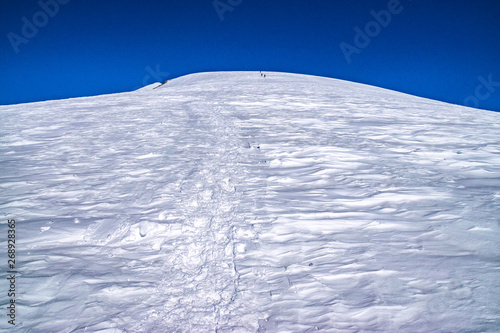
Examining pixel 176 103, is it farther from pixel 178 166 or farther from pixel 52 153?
pixel 178 166

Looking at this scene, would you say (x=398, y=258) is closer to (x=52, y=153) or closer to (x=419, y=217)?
(x=419, y=217)

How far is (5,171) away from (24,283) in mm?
2862

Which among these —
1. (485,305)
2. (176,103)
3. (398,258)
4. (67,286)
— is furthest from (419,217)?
(176,103)

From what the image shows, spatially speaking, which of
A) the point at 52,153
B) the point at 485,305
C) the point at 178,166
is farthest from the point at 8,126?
the point at 485,305

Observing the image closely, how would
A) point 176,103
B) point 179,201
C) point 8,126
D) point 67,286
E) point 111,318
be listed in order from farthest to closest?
point 176,103 < point 8,126 < point 179,201 < point 67,286 < point 111,318

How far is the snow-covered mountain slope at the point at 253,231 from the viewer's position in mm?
1827

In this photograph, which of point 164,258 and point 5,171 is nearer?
point 164,258

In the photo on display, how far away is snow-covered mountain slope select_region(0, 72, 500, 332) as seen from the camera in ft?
5.99

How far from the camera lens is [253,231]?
2.71 meters

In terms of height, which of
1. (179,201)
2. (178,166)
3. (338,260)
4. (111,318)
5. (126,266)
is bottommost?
(111,318)

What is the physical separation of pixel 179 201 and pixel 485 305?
2764mm

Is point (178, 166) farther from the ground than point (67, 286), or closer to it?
farther from the ground

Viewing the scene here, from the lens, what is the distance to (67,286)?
80.0 inches

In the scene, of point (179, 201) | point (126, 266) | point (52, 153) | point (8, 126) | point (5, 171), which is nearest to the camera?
point (126, 266)
